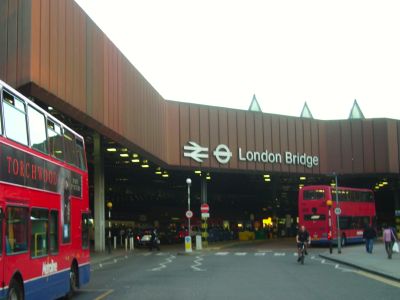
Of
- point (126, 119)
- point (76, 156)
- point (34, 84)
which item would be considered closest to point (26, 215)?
point (76, 156)

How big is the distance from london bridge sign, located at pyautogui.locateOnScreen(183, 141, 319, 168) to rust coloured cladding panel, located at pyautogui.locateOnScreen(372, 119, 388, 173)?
210 inches

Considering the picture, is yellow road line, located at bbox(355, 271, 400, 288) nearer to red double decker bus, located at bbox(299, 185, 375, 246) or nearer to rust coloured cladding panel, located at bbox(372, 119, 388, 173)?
red double decker bus, located at bbox(299, 185, 375, 246)

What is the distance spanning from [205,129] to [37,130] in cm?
3623

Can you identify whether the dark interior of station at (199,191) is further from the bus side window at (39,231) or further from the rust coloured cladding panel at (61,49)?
the bus side window at (39,231)

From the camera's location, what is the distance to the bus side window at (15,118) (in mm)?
10406

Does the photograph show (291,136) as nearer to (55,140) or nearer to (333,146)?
(333,146)

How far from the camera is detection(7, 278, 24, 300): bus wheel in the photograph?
396 inches

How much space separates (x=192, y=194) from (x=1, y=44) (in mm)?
58567

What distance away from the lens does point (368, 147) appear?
176 feet

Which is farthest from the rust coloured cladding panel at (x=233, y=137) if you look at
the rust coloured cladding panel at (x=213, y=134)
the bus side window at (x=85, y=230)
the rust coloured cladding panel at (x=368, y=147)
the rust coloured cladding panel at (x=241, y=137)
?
the bus side window at (x=85, y=230)

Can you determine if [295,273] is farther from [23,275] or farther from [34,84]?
[23,275]

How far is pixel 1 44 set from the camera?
21.7m

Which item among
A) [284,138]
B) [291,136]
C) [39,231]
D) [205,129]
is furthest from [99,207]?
[39,231]

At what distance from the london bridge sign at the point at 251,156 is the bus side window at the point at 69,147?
31514 millimetres
